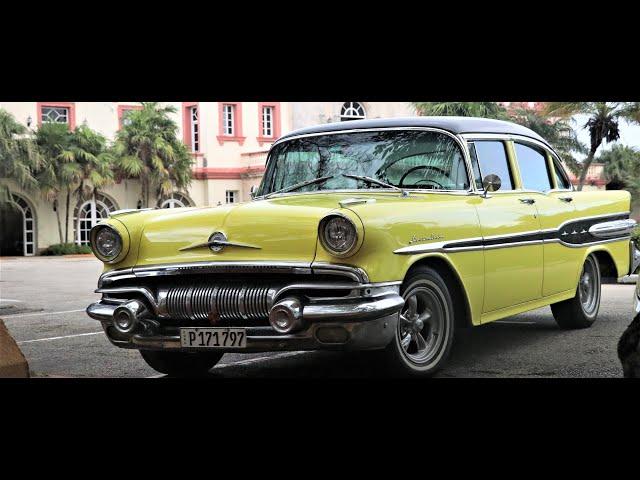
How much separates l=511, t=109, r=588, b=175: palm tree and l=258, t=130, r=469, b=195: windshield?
27978 mm

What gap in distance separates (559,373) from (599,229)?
2.46 m

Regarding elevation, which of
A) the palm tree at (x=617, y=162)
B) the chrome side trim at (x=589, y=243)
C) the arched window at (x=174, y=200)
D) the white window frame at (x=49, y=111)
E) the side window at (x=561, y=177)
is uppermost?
the white window frame at (x=49, y=111)

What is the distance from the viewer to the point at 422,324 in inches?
226

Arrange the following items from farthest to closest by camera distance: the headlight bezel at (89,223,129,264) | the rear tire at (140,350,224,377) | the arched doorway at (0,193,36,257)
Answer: the arched doorway at (0,193,36,257) → the rear tire at (140,350,224,377) → the headlight bezel at (89,223,129,264)

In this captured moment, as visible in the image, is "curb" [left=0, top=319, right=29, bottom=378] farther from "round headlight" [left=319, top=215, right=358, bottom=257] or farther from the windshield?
the windshield

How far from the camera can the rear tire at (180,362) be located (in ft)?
20.2

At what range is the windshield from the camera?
6.38 meters

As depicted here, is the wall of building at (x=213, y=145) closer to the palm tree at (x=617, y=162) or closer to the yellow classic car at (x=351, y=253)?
the palm tree at (x=617, y=162)

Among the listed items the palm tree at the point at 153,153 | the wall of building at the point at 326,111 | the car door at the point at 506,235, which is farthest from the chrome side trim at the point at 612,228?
the wall of building at the point at 326,111

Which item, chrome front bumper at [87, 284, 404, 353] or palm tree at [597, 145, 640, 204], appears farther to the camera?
palm tree at [597, 145, 640, 204]

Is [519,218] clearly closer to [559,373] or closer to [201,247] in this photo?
[559,373]

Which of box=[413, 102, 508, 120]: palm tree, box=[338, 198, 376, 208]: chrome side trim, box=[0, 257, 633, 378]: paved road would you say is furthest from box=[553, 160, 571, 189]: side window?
box=[413, 102, 508, 120]: palm tree

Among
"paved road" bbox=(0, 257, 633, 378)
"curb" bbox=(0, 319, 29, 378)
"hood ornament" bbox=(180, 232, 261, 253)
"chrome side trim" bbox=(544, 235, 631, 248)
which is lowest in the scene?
"paved road" bbox=(0, 257, 633, 378)

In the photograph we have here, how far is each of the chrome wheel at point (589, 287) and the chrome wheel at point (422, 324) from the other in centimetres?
273
